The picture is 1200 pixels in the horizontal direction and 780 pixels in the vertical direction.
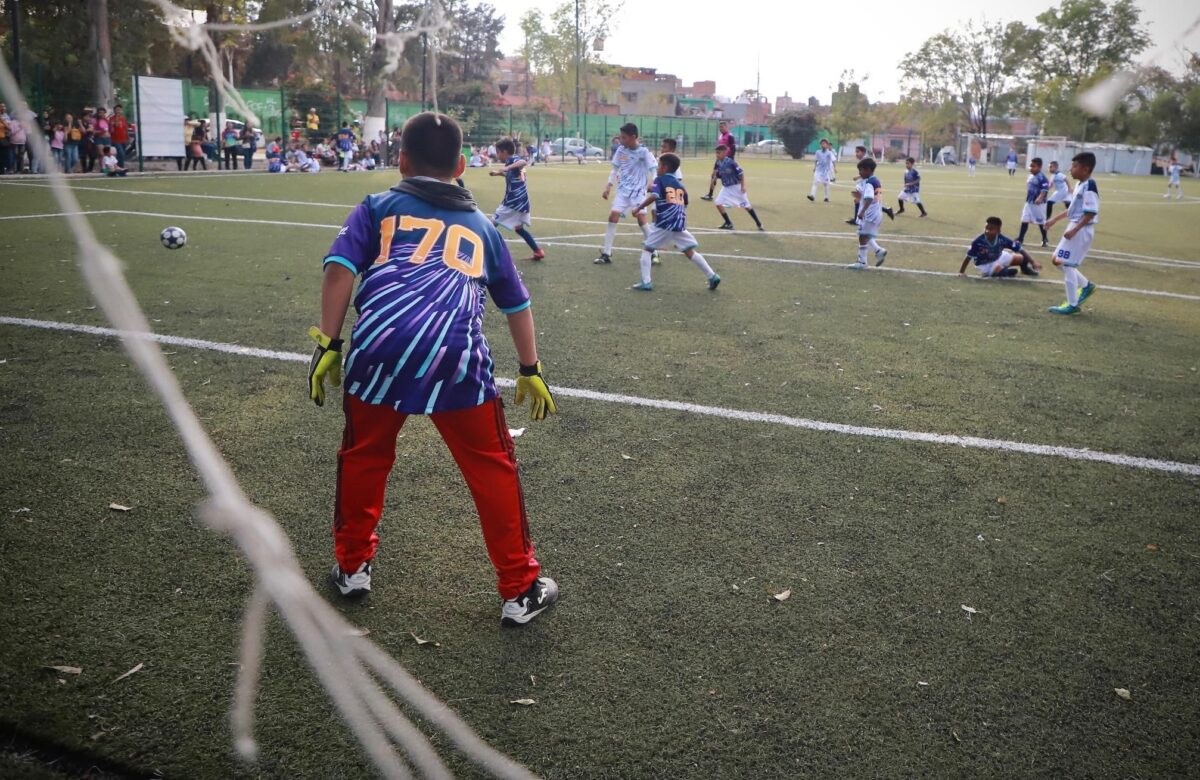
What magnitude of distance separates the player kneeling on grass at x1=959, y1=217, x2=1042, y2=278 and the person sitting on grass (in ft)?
76.0

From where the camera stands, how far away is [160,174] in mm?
26656

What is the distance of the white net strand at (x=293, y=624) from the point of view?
1934 millimetres

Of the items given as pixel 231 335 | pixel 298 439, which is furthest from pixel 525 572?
pixel 231 335

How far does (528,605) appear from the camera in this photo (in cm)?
345

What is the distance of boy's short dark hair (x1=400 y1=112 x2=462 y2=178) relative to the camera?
3209mm

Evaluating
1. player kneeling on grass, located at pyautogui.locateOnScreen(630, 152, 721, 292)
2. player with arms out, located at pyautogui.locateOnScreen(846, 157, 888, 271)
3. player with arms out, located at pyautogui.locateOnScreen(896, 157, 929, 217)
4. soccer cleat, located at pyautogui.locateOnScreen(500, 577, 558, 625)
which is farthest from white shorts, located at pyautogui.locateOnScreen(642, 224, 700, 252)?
player with arms out, located at pyautogui.locateOnScreen(896, 157, 929, 217)

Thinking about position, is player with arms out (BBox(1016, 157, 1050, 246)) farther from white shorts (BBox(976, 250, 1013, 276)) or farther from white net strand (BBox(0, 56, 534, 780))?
white net strand (BBox(0, 56, 534, 780))

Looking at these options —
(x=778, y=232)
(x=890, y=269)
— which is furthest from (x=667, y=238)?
(x=778, y=232)

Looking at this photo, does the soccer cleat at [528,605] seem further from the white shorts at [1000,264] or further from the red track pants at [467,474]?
the white shorts at [1000,264]

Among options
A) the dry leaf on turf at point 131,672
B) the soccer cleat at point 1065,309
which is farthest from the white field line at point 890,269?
the dry leaf on turf at point 131,672

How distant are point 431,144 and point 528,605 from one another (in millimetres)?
1755

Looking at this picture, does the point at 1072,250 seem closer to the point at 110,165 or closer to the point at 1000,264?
the point at 1000,264

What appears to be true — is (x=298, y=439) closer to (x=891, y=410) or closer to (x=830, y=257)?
(x=891, y=410)

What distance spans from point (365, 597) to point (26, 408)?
10.8ft
